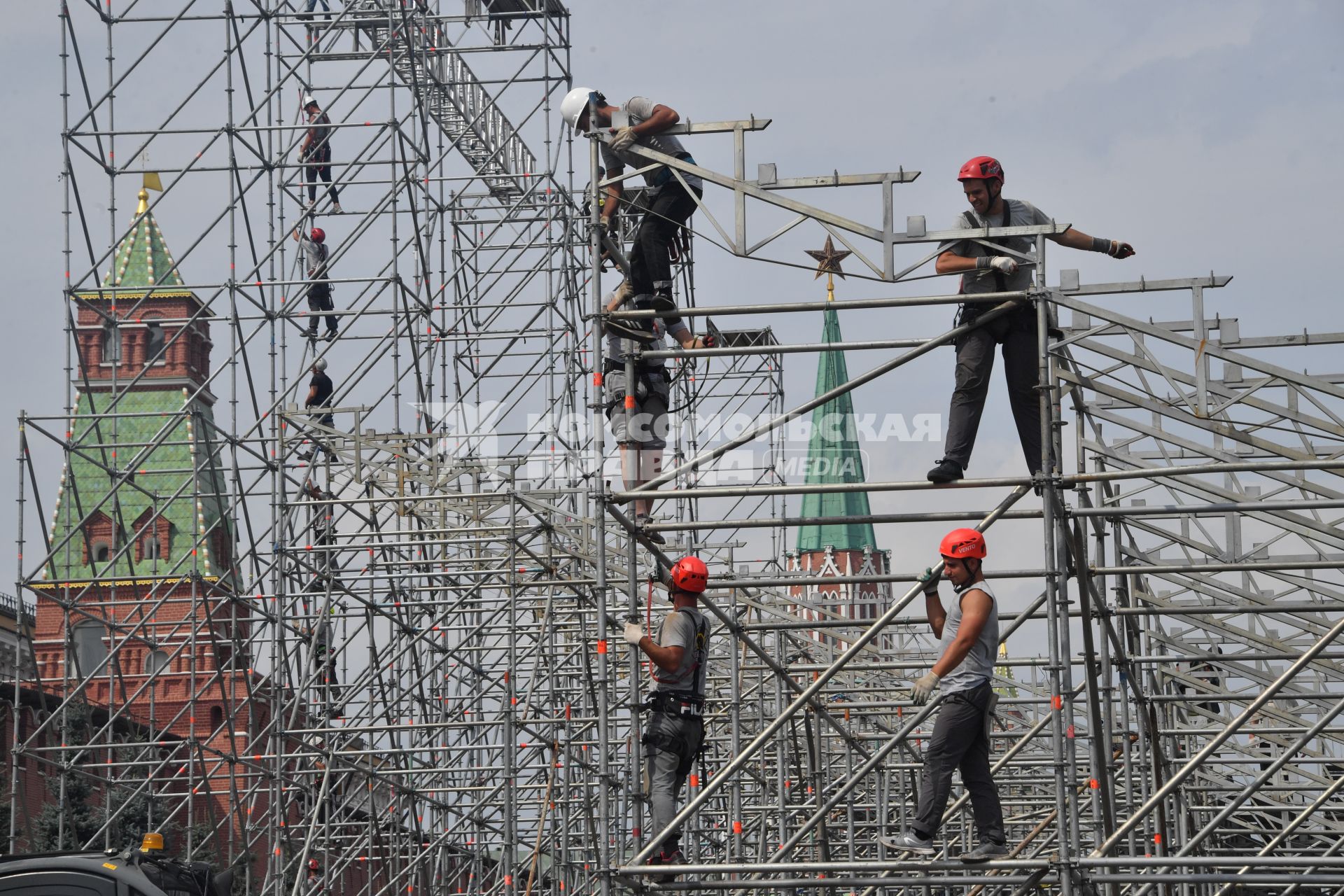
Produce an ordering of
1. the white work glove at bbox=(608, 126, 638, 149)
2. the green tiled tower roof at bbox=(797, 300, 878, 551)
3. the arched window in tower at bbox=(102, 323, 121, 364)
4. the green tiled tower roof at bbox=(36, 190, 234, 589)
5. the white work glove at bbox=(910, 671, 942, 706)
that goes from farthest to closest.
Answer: the green tiled tower roof at bbox=(797, 300, 878, 551), the arched window in tower at bbox=(102, 323, 121, 364), the green tiled tower roof at bbox=(36, 190, 234, 589), the white work glove at bbox=(608, 126, 638, 149), the white work glove at bbox=(910, 671, 942, 706)

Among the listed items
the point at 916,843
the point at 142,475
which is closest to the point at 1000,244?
the point at 916,843

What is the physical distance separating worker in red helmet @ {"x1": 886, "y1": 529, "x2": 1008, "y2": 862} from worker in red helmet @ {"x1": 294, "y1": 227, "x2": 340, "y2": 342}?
48.4ft

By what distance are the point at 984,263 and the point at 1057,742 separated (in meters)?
2.87

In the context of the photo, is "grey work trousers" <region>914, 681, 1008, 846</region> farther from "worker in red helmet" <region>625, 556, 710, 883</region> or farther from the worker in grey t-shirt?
the worker in grey t-shirt

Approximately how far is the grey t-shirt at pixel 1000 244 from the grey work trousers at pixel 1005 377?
0.62ft

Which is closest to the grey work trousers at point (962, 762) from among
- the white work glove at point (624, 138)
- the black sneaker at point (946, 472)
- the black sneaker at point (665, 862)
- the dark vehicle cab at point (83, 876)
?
the black sneaker at point (946, 472)

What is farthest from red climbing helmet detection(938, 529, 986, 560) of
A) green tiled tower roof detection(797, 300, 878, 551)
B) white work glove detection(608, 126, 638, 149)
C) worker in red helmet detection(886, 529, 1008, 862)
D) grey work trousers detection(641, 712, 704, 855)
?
green tiled tower roof detection(797, 300, 878, 551)

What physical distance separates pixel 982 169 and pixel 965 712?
3246 mm

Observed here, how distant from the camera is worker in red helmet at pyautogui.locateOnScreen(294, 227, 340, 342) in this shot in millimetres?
24327

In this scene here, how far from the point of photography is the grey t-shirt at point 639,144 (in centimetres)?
1263

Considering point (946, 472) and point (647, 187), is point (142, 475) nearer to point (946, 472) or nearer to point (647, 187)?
point (647, 187)

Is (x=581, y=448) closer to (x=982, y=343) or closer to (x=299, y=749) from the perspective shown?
(x=299, y=749)

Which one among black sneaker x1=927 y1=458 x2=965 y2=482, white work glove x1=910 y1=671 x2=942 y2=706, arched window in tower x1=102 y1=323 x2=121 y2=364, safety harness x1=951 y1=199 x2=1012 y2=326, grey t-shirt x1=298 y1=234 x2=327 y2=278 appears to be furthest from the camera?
grey t-shirt x1=298 y1=234 x2=327 y2=278

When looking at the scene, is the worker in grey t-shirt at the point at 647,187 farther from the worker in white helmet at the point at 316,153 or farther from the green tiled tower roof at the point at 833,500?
the green tiled tower roof at the point at 833,500
